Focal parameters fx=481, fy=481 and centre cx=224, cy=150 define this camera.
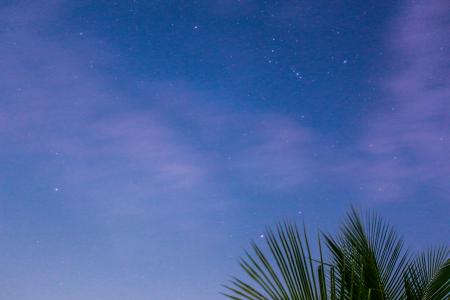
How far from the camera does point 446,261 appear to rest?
13.8 ft

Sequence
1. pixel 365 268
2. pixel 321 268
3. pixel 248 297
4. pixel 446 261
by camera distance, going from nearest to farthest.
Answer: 1. pixel 321 268
2. pixel 248 297
3. pixel 365 268
4. pixel 446 261

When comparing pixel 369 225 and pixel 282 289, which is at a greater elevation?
pixel 369 225

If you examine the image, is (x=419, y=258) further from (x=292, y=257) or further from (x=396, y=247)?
(x=292, y=257)

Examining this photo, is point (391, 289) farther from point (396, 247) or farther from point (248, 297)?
point (248, 297)

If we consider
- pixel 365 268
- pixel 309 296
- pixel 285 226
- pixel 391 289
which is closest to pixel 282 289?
pixel 309 296

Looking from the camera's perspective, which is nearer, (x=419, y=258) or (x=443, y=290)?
(x=443, y=290)

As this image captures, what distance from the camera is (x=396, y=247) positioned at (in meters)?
3.95

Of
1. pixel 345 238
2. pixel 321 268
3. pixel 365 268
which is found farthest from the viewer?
pixel 345 238

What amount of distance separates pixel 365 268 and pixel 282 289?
146 centimetres

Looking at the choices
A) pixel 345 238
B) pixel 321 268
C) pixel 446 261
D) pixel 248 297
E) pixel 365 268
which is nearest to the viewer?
pixel 321 268

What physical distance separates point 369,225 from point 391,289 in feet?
1.70

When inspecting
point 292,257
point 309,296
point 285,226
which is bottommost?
point 309,296

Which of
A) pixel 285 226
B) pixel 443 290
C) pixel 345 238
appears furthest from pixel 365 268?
pixel 285 226

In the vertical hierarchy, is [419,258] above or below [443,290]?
above
